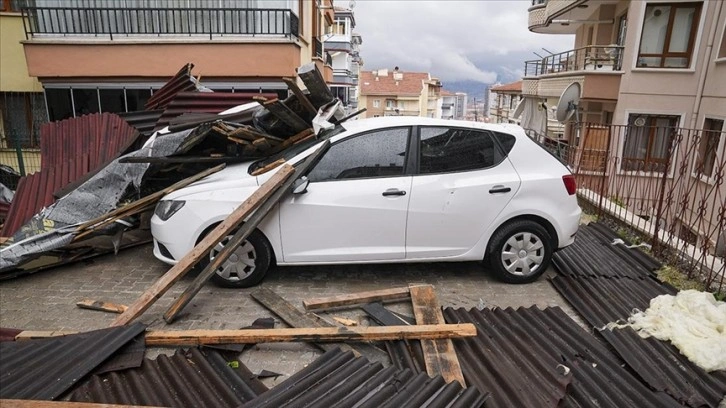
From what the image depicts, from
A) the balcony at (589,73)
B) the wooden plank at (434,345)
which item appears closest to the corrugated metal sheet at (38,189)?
the wooden plank at (434,345)

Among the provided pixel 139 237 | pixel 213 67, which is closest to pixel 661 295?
pixel 139 237

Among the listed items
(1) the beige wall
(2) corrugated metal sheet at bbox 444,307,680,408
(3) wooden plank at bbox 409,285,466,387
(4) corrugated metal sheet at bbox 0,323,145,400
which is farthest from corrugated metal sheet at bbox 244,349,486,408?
(1) the beige wall

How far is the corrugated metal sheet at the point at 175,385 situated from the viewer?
292cm

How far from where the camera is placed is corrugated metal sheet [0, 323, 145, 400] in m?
2.92

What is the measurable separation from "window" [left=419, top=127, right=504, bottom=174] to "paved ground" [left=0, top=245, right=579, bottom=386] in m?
1.26

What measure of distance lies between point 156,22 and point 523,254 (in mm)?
10988

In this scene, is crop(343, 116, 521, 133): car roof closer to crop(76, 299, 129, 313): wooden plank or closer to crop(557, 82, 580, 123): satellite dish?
crop(76, 299, 129, 313): wooden plank

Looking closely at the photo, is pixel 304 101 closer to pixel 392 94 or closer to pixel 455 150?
pixel 455 150

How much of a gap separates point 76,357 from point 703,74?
57.4 feet

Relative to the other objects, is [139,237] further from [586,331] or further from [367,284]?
[586,331]

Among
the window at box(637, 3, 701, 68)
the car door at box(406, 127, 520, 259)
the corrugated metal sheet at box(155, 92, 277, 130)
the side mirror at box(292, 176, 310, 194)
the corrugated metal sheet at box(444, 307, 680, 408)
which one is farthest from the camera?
the window at box(637, 3, 701, 68)

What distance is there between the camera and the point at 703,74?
14070 mm

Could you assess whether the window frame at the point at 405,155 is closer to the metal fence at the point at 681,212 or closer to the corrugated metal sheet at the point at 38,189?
the metal fence at the point at 681,212

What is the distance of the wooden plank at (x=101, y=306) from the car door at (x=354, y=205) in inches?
63.8
